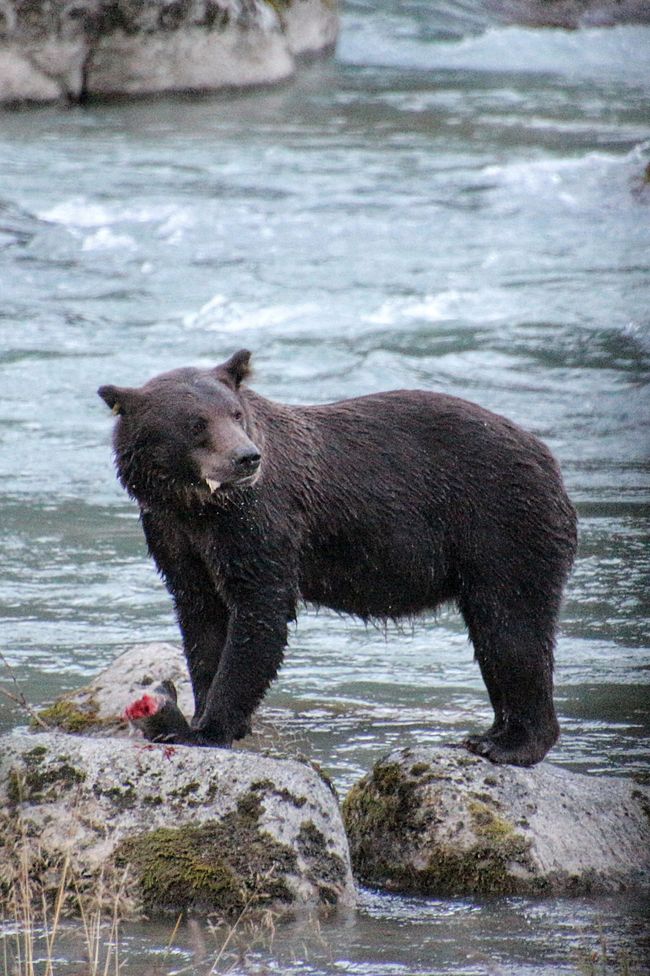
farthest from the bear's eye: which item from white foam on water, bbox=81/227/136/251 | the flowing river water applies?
white foam on water, bbox=81/227/136/251

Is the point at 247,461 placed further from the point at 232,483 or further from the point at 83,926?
the point at 83,926

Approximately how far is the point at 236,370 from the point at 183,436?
1.37 feet

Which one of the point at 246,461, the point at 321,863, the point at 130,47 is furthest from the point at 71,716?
the point at 130,47

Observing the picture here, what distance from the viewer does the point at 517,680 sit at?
6.26m

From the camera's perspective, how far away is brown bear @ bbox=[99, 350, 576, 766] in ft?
19.3

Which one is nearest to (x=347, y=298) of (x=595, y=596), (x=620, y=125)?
(x=595, y=596)

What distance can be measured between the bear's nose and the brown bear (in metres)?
0.25

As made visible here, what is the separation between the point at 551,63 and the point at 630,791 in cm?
2974

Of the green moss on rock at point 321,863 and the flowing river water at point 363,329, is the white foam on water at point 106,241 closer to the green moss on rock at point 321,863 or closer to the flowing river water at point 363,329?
the flowing river water at point 363,329

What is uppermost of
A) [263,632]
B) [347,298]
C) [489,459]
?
[489,459]

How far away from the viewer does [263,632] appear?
19.4ft

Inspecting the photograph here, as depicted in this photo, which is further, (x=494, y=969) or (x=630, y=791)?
(x=630, y=791)

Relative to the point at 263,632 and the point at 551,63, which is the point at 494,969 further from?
the point at 551,63

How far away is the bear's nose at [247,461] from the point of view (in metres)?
5.53
